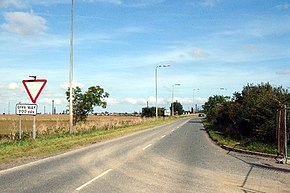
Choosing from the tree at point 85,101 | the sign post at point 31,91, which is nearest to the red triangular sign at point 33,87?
the sign post at point 31,91

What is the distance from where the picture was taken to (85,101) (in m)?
50.9

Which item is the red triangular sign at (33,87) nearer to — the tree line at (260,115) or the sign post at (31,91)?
the sign post at (31,91)

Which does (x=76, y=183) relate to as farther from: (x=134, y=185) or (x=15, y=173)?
(x=15, y=173)

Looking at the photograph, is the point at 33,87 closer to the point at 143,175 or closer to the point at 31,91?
the point at 31,91

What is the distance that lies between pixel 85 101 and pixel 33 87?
98.9 feet

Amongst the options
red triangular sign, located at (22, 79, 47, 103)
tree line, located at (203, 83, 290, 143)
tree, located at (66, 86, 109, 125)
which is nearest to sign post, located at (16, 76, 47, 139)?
red triangular sign, located at (22, 79, 47, 103)

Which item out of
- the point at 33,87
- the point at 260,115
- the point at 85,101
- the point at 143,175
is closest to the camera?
the point at 143,175

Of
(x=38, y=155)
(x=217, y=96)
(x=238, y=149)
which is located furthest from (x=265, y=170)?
(x=217, y=96)

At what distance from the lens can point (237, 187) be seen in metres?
9.42

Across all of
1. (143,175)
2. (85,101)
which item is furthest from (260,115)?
(85,101)

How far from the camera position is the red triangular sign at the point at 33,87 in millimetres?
20812

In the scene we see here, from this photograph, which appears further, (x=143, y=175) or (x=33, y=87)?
(x=33, y=87)

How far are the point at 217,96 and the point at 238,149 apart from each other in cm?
6526

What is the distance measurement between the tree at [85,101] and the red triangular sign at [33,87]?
93.2 feet
